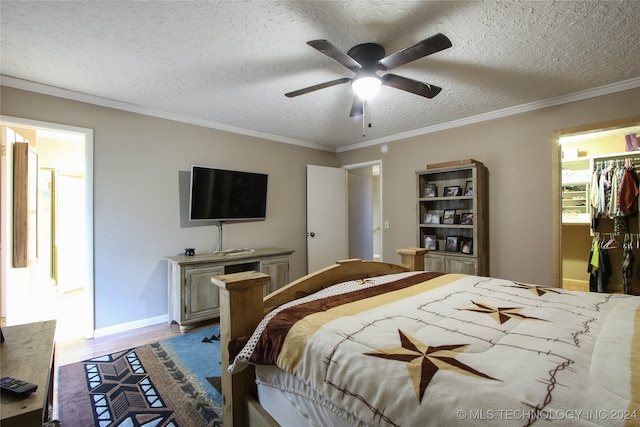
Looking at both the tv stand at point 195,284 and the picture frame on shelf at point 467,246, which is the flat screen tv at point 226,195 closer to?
the tv stand at point 195,284

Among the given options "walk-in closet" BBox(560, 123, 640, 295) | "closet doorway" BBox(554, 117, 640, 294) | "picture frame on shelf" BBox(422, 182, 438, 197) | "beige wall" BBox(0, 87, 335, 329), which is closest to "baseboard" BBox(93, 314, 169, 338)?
"beige wall" BBox(0, 87, 335, 329)

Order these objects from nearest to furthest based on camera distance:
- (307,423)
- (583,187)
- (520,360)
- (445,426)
Result: (445,426), (520,360), (307,423), (583,187)

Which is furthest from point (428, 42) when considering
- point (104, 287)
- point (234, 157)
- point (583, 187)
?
point (583, 187)

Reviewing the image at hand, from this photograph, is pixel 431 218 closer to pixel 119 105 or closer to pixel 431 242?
pixel 431 242

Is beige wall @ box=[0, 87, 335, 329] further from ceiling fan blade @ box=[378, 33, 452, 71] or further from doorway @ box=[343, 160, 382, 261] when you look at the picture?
ceiling fan blade @ box=[378, 33, 452, 71]

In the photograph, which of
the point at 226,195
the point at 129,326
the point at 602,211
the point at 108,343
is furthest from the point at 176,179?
the point at 602,211

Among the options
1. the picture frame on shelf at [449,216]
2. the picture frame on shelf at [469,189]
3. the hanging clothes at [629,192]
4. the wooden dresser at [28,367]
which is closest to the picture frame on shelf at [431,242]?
the picture frame on shelf at [449,216]

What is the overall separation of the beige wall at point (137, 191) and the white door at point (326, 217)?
109cm

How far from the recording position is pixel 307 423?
1.07 metres

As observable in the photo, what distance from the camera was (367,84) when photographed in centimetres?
204

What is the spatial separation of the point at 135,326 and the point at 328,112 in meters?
3.13

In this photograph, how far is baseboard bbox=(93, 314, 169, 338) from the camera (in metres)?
2.95

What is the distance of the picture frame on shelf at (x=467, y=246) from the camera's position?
134 inches

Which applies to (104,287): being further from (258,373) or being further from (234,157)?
(258,373)
